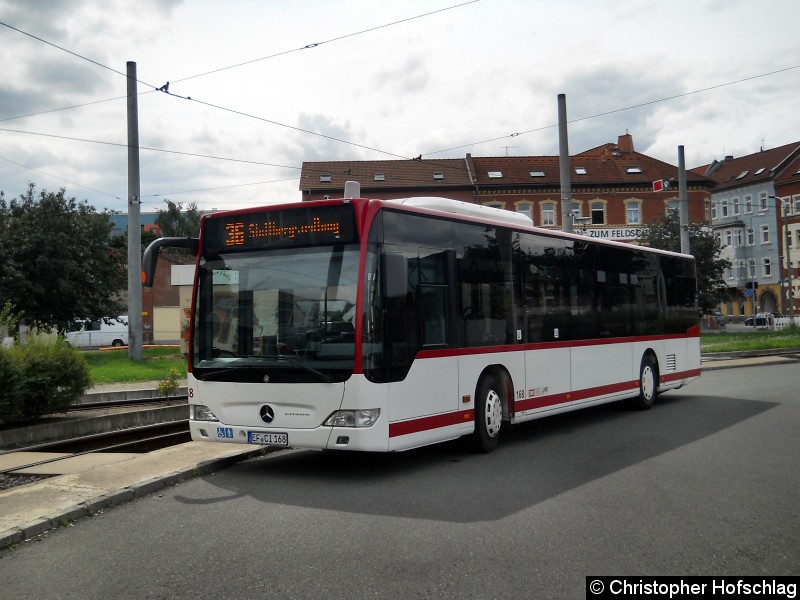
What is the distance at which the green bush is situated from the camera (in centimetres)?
1374

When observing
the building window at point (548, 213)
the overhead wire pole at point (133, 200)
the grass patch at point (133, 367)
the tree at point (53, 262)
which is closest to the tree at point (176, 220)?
the building window at point (548, 213)

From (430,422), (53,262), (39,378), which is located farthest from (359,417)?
(53,262)

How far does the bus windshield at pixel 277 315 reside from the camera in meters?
8.78

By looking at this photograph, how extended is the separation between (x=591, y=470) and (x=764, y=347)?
1147 inches

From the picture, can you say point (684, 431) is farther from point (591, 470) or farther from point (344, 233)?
point (344, 233)

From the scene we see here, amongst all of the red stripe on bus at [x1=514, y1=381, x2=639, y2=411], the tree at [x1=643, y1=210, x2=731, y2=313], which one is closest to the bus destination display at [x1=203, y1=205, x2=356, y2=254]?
the red stripe on bus at [x1=514, y1=381, x2=639, y2=411]

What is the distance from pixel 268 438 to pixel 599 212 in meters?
62.5

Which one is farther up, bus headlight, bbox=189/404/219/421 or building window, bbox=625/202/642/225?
building window, bbox=625/202/642/225

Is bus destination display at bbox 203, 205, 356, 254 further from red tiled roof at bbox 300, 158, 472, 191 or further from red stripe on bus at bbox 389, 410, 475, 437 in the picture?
red tiled roof at bbox 300, 158, 472, 191

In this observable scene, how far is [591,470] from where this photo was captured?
30.2ft

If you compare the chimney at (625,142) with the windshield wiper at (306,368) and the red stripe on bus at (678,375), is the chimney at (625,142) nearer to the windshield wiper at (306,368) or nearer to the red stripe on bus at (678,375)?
the red stripe on bus at (678,375)

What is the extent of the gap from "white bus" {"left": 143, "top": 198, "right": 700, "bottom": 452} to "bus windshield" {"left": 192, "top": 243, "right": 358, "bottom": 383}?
0.6 inches

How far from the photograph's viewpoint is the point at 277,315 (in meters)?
9.05

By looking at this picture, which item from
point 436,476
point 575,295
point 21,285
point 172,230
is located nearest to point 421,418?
point 436,476
